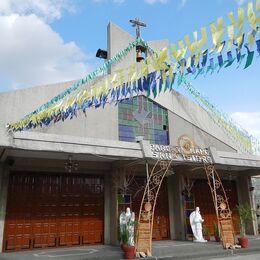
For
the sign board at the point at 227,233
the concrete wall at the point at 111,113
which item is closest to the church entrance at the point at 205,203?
the concrete wall at the point at 111,113

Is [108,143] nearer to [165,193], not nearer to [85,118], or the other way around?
[85,118]

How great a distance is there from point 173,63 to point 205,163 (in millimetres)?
7268

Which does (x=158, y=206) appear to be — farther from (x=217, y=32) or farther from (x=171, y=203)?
(x=217, y=32)

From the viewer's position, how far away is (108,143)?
12.9m

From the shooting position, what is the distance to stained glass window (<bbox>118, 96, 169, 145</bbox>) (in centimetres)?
1645

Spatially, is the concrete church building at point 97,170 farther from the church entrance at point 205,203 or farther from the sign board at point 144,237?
the sign board at point 144,237

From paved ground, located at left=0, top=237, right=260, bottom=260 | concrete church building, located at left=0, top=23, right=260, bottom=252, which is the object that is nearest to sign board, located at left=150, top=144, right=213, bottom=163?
concrete church building, located at left=0, top=23, right=260, bottom=252

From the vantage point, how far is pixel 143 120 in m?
17.1

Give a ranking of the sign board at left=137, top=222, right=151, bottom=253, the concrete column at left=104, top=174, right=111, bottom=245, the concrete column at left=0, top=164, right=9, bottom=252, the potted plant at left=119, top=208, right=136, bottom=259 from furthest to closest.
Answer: the concrete column at left=104, top=174, right=111, bottom=245 → the concrete column at left=0, top=164, right=9, bottom=252 → the sign board at left=137, top=222, right=151, bottom=253 → the potted plant at left=119, top=208, right=136, bottom=259

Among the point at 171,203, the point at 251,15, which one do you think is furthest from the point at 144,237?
the point at 251,15

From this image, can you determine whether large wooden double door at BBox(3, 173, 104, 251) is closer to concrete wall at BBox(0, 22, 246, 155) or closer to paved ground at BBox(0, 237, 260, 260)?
paved ground at BBox(0, 237, 260, 260)

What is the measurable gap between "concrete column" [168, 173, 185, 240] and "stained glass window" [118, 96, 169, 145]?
209 centimetres

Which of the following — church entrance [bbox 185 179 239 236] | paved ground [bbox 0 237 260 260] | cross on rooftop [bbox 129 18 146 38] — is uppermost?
cross on rooftop [bbox 129 18 146 38]

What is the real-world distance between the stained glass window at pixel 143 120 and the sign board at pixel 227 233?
560 centimetres
